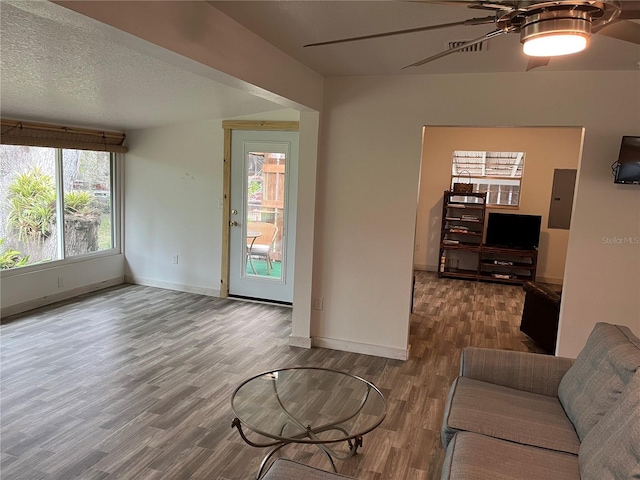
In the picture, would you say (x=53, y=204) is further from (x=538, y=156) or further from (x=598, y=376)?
(x=538, y=156)

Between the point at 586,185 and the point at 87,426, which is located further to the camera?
the point at 586,185

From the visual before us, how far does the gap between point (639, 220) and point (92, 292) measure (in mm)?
5668

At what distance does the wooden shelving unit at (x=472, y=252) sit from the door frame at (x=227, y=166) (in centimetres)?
341

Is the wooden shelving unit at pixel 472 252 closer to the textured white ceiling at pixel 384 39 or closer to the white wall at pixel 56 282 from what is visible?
the textured white ceiling at pixel 384 39

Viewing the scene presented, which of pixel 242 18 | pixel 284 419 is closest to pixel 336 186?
pixel 242 18

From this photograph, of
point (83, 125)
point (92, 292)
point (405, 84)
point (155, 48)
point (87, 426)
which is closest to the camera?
point (155, 48)

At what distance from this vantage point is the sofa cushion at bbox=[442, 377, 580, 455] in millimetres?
1964

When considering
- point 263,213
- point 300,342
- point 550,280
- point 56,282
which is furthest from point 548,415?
point 550,280

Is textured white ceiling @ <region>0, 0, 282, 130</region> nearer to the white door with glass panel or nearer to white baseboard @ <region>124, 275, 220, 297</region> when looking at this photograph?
the white door with glass panel

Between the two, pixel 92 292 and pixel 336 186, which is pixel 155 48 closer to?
pixel 336 186

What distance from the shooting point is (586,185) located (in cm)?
329

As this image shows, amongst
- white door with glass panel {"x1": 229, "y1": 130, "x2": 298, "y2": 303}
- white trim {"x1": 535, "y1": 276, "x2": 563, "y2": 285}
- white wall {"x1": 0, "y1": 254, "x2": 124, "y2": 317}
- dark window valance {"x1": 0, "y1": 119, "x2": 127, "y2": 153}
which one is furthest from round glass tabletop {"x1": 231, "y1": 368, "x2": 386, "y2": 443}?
white trim {"x1": 535, "y1": 276, "x2": 563, "y2": 285}

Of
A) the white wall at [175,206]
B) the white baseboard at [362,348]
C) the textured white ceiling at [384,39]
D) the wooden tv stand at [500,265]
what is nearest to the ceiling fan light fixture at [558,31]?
the textured white ceiling at [384,39]

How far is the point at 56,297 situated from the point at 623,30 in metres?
5.58
